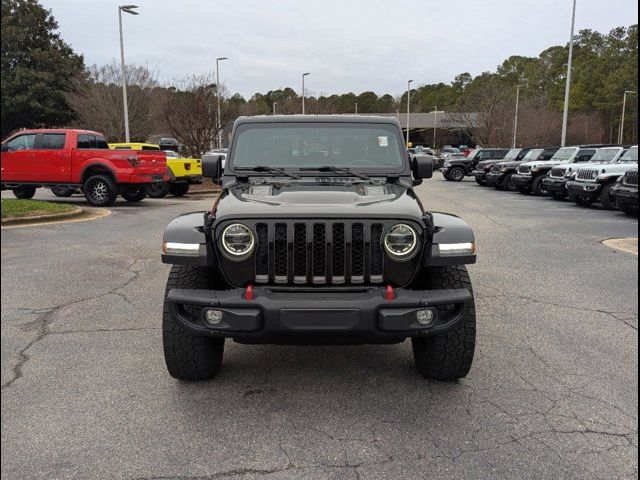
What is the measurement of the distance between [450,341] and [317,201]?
1.21 meters

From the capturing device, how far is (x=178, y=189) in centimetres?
1741

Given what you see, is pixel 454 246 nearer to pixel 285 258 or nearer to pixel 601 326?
pixel 285 258

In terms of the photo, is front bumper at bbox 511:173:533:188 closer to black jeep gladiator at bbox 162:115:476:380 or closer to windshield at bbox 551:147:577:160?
windshield at bbox 551:147:577:160

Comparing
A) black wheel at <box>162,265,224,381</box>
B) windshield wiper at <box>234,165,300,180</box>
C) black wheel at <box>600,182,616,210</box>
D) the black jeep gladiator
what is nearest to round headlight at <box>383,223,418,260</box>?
the black jeep gladiator

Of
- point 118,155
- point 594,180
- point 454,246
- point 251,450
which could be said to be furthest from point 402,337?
point 594,180

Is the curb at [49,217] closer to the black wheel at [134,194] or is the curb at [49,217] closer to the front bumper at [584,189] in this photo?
the black wheel at [134,194]

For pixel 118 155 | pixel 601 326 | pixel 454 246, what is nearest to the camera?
pixel 454 246

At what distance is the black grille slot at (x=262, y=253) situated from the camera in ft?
9.99

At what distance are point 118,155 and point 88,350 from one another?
1026 centimetres

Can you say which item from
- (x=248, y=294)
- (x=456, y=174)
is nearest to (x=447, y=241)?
(x=248, y=294)

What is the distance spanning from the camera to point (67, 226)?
10031 millimetres

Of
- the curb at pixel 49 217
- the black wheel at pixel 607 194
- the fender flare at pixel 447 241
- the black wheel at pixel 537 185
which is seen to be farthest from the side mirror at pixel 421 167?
the black wheel at pixel 537 185

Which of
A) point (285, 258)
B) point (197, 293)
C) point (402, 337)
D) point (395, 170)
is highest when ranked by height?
point (395, 170)

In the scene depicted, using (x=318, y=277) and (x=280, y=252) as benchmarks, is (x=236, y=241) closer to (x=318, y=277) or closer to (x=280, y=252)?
(x=280, y=252)
